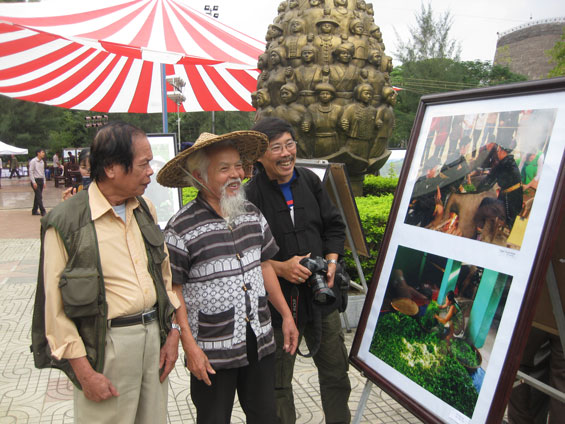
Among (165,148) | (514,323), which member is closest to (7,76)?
(165,148)

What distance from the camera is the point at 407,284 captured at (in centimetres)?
214

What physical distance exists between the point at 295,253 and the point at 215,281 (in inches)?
25.6

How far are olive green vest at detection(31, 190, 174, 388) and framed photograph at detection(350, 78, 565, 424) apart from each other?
1.30 metres

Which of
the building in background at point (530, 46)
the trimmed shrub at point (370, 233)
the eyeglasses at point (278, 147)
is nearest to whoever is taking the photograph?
the eyeglasses at point (278, 147)

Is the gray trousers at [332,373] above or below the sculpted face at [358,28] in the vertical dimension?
below

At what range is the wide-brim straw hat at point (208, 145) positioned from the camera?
206 centimetres

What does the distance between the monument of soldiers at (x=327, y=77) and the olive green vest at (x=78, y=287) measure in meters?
3.71

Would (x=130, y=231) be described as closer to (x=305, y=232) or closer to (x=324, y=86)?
(x=305, y=232)

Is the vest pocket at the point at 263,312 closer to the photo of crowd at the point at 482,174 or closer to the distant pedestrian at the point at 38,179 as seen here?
the photo of crowd at the point at 482,174

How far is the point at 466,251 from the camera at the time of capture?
6.12 feet

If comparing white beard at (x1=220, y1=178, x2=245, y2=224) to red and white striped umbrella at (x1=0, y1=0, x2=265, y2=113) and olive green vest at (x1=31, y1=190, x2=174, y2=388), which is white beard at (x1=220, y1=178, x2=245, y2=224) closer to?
olive green vest at (x1=31, y1=190, x2=174, y2=388)

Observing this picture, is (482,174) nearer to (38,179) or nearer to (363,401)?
(363,401)

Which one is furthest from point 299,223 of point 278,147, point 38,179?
point 38,179

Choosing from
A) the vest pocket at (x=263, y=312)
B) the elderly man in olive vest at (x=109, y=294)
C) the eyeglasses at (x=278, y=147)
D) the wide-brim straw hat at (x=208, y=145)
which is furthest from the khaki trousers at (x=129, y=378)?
the eyeglasses at (x=278, y=147)
